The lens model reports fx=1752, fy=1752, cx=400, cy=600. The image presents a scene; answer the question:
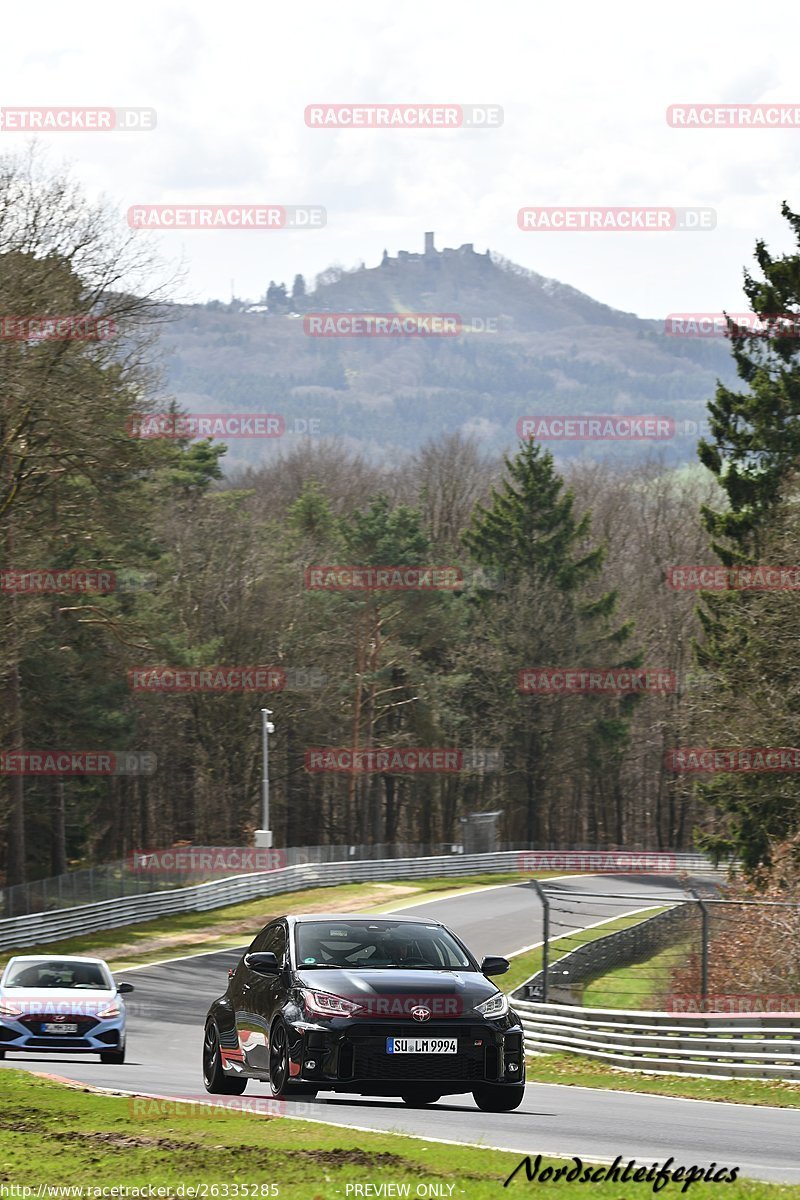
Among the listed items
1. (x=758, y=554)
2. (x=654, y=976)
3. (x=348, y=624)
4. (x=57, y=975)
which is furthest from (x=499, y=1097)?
(x=348, y=624)

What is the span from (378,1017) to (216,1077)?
2933mm

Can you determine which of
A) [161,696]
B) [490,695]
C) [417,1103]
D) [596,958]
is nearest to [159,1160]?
[417,1103]

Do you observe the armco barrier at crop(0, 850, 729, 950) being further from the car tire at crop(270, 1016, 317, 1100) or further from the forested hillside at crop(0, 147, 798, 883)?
the car tire at crop(270, 1016, 317, 1100)

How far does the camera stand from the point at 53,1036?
2064cm

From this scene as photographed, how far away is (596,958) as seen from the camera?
29672mm

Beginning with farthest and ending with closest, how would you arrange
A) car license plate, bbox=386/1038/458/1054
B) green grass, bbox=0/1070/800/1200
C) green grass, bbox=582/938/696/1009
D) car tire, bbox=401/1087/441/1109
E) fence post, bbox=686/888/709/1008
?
green grass, bbox=582/938/696/1009 < fence post, bbox=686/888/709/1008 < car tire, bbox=401/1087/441/1109 < car license plate, bbox=386/1038/458/1054 < green grass, bbox=0/1070/800/1200

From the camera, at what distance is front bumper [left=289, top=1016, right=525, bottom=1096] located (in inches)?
475

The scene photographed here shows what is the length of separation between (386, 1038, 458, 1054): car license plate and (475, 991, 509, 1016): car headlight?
1.18 ft

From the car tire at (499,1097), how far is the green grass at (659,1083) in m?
4.51

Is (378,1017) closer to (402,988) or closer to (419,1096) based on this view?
(402,988)

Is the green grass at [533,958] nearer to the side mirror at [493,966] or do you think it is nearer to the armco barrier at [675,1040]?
the armco barrier at [675,1040]

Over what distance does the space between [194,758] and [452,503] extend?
102 feet

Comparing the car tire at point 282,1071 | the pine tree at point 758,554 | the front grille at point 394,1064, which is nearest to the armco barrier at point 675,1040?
the front grille at point 394,1064

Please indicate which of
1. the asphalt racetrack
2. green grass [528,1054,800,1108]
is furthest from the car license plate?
green grass [528,1054,800,1108]
